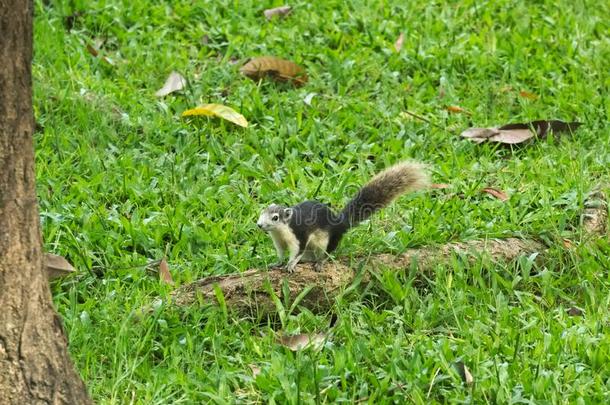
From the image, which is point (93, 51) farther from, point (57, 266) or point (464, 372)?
point (464, 372)

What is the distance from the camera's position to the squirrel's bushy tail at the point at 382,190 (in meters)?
5.97

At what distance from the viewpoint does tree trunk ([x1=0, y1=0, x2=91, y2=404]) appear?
4.03 metres

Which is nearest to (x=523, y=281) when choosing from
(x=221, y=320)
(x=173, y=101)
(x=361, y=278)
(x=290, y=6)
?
(x=361, y=278)

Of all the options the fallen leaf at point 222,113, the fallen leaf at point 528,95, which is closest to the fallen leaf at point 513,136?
the fallen leaf at point 528,95

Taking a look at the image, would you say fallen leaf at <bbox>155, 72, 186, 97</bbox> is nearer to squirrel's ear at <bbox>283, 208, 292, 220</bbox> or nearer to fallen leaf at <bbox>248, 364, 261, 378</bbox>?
squirrel's ear at <bbox>283, 208, 292, 220</bbox>

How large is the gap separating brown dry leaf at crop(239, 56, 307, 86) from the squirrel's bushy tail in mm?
2244

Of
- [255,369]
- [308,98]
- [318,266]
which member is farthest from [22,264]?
[308,98]

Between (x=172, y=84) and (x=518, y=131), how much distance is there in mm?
2371

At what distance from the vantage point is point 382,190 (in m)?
5.98

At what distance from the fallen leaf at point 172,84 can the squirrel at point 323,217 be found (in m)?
2.18

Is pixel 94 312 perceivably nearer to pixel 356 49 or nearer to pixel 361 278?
pixel 361 278

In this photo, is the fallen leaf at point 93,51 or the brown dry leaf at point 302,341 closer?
the brown dry leaf at point 302,341

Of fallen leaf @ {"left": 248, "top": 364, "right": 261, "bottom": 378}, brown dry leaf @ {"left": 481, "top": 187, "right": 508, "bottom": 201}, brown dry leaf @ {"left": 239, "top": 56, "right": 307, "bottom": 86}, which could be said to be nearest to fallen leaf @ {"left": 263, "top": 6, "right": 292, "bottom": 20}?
brown dry leaf @ {"left": 239, "top": 56, "right": 307, "bottom": 86}

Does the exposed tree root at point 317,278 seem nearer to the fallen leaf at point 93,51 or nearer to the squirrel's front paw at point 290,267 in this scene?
the squirrel's front paw at point 290,267
